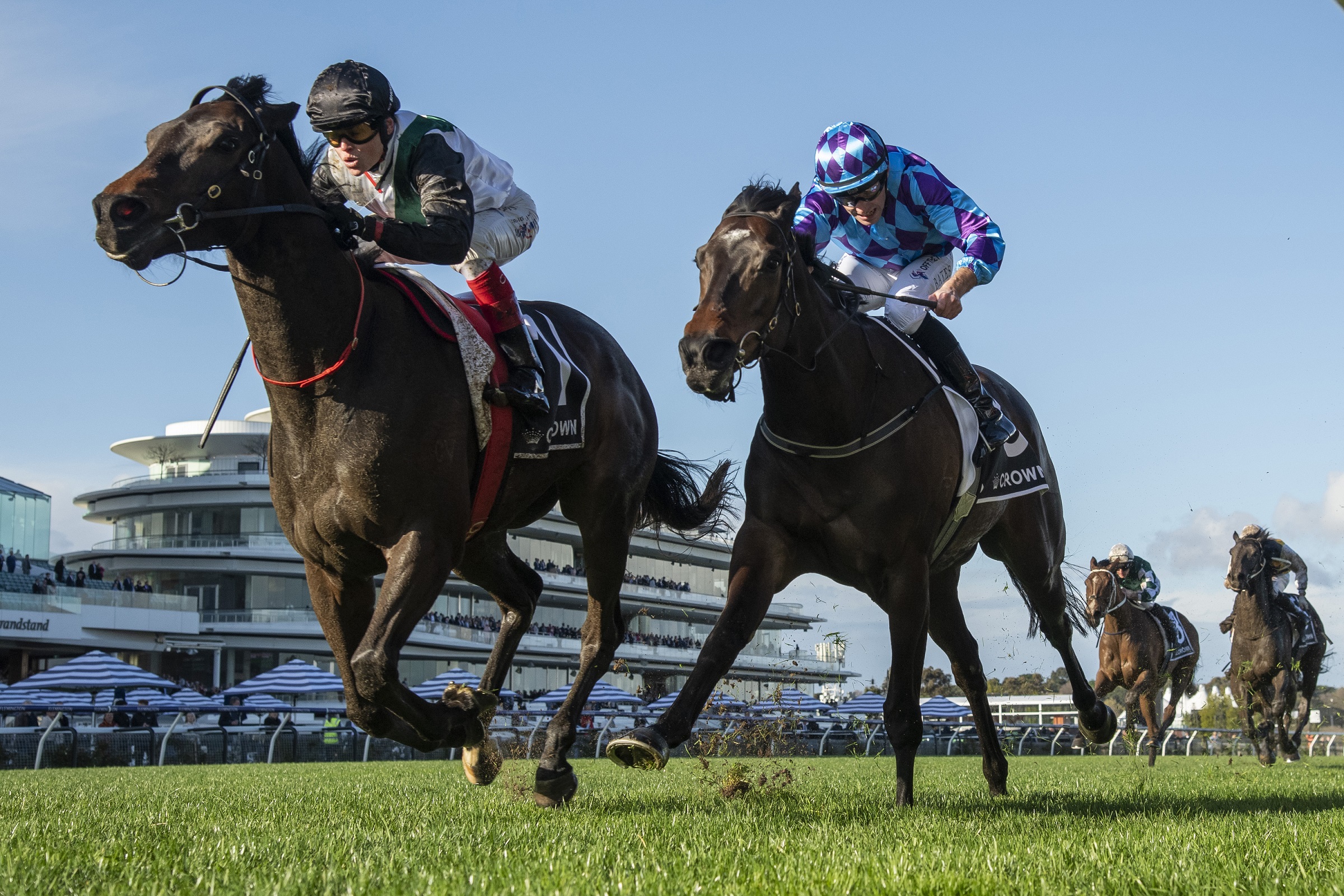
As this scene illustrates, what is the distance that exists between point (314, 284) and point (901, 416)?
8.26 ft

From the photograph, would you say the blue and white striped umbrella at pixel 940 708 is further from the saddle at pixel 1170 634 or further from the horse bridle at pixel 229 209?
the horse bridle at pixel 229 209

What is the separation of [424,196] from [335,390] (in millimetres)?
885

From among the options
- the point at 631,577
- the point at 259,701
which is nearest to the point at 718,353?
the point at 259,701

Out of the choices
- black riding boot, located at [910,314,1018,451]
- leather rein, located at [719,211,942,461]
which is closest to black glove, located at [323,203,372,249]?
leather rein, located at [719,211,942,461]

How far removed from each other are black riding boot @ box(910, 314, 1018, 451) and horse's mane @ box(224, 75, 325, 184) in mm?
2928

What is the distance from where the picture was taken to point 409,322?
4.89m

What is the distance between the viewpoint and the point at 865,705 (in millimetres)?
31031

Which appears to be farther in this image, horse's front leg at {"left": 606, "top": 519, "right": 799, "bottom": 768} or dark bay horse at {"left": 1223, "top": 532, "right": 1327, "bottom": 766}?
dark bay horse at {"left": 1223, "top": 532, "right": 1327, "bottom": 766}

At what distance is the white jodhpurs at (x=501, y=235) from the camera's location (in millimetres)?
5352

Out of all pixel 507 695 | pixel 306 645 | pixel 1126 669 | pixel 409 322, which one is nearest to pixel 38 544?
pixel 306 645

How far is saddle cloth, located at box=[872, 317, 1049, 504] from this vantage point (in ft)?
19.4

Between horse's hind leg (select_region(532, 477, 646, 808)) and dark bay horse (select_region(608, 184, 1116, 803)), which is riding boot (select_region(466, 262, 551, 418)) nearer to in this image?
horse's hind leg (select_region(532, 477, 646, 808))

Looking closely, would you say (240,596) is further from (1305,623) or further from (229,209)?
(229,209)

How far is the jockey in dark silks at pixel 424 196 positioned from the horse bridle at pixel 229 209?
0.25m
